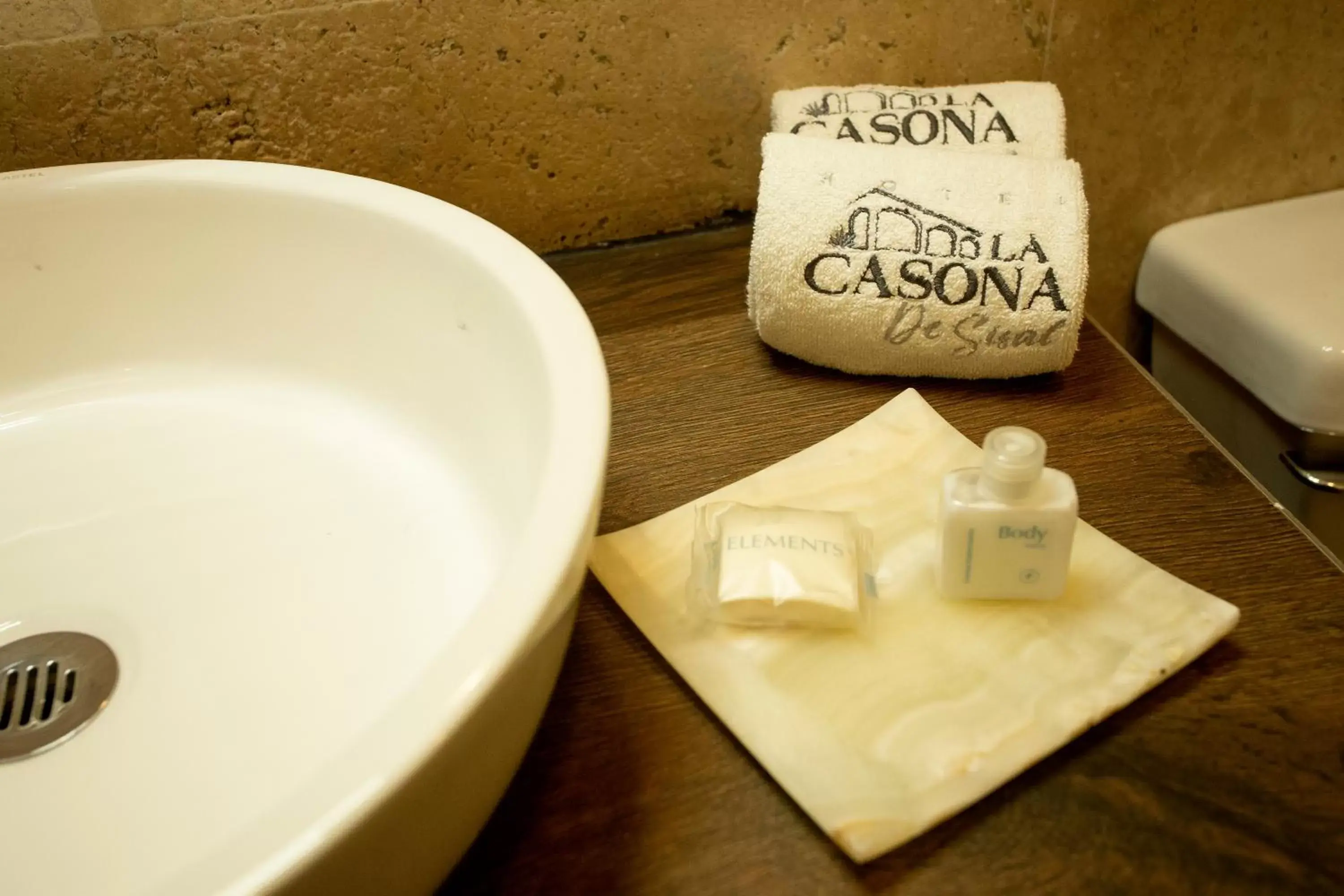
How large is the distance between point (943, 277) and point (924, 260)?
2 centimetres

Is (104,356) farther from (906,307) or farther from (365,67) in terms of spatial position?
(906,307)

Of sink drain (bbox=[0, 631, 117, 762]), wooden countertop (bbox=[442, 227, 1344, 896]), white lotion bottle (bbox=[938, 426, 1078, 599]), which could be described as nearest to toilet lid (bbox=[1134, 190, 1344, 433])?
wooden countertop (bbox=[442, 227, 1344, 896])

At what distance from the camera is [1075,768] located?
1.36 feet

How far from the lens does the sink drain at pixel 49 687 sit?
43cm

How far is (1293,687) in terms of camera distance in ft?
1.43

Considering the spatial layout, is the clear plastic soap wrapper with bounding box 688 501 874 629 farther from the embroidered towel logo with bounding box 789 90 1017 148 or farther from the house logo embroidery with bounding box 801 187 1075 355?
the embroidered towel logo with bounding box 789 90 1017 148

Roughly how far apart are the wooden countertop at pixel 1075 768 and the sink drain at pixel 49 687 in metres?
0.19

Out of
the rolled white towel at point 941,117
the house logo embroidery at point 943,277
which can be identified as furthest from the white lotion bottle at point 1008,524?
the rolled white towel at point 941,117

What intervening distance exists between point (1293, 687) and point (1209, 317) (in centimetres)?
48

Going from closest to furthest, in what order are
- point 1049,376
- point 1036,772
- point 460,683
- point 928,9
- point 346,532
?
point 460,683 < point 1036,772 < point 346,532 < point 1049,376 < point 928,9

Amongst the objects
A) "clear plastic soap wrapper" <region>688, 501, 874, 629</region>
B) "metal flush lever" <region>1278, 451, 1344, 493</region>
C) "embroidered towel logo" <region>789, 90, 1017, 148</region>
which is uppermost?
"embroidered towel logo" <region>789, 90, 1017, 148</region>

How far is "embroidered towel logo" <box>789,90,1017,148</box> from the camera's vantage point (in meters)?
0.68

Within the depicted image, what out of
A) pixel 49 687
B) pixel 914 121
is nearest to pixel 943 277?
pixel 914 121

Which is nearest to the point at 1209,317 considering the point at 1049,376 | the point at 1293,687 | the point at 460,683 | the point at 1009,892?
the point at 1049,376
